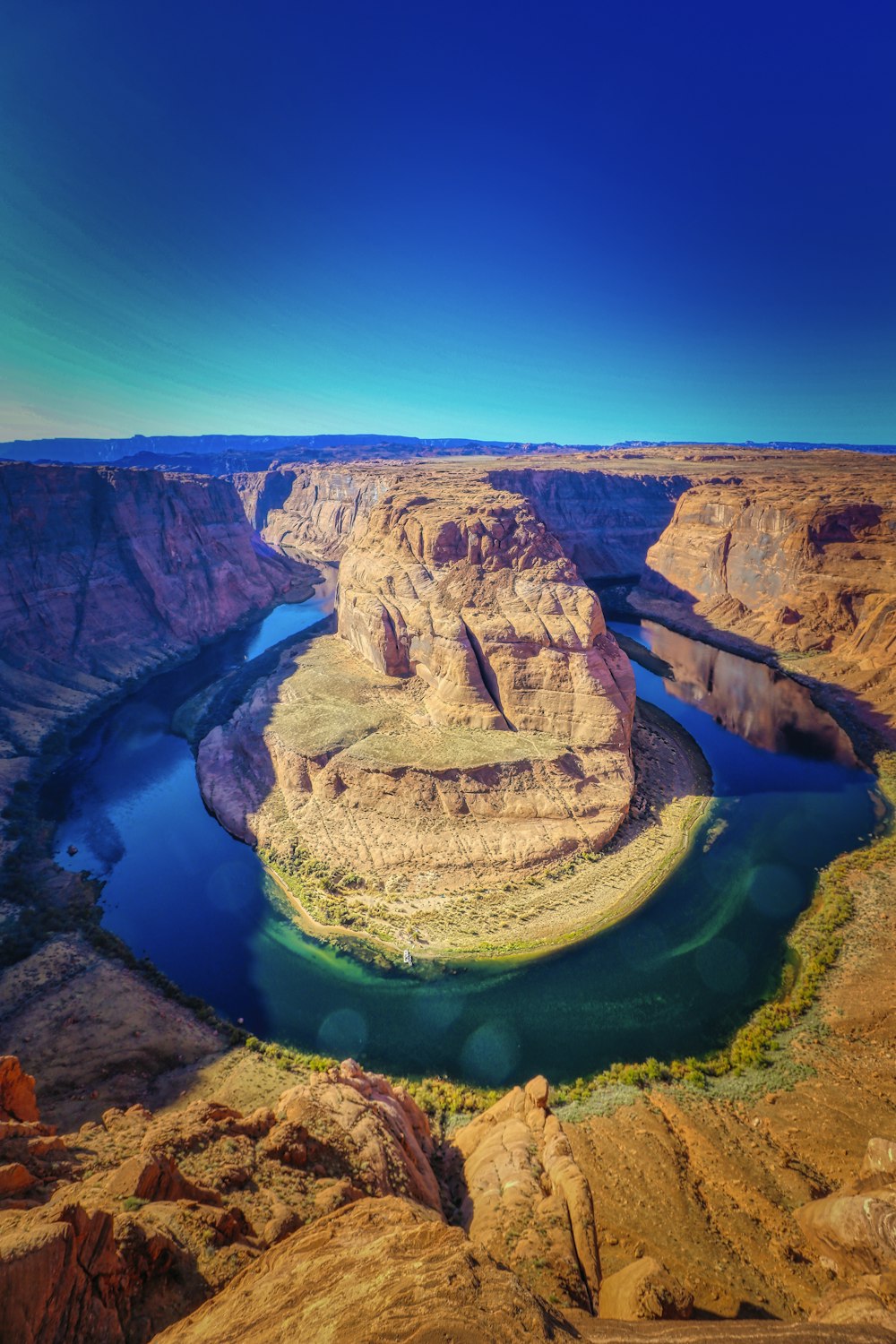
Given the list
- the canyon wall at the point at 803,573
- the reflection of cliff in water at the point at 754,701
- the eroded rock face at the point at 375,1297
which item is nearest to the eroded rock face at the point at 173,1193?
the eroded rock face at the point at 375,1297

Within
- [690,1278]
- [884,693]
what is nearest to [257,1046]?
[690,1278]

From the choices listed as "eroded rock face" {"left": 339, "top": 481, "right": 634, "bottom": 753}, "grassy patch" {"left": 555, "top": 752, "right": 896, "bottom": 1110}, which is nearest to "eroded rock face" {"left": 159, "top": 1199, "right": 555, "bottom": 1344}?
"grassy patch" {"left": 555, "top": 752, "right": 896, "bottom": 1110}

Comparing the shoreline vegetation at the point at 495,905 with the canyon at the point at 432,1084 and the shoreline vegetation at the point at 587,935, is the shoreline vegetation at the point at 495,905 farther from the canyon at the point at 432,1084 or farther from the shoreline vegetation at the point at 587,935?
the shoreline vegetation at the point at 587,935

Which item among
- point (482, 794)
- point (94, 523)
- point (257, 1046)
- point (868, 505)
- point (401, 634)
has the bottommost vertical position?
point (257, 1046)

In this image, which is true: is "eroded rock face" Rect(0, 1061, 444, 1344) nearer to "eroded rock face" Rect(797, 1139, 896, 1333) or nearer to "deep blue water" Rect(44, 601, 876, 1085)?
"deep blue water" Rect(44, 601, 876, 1085)

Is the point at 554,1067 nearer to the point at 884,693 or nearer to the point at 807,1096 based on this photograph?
the point at 807,1096

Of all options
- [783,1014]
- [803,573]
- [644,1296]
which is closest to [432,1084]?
[644,1296]

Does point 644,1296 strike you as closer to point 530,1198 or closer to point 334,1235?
point 530,1198
